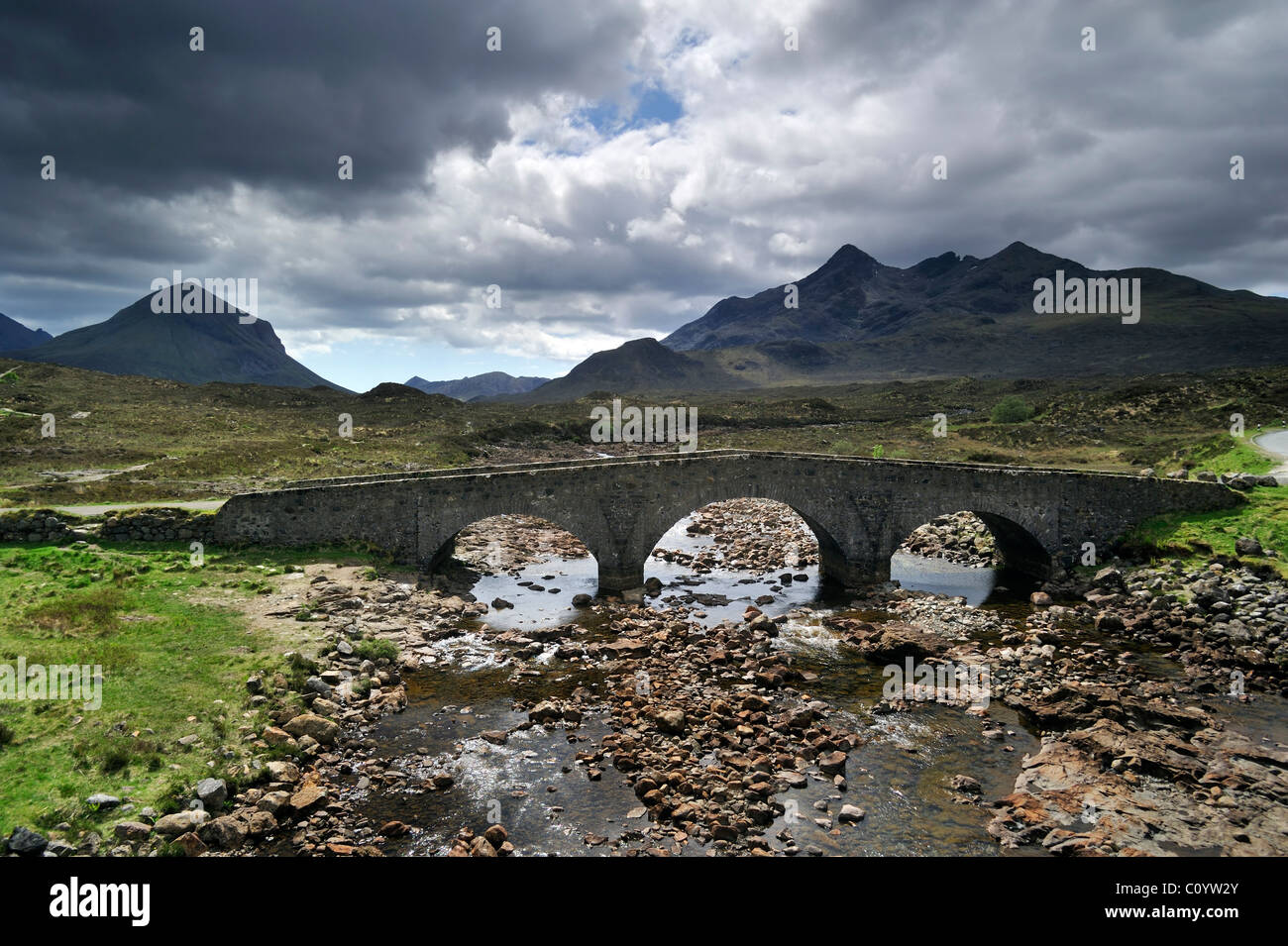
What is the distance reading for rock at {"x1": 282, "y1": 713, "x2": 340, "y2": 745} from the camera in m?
16.5

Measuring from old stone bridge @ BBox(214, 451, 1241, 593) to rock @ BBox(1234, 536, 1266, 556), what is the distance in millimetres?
4141

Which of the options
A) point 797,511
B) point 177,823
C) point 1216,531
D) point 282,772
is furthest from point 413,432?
point 1216,531

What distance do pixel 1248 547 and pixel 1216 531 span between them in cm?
219

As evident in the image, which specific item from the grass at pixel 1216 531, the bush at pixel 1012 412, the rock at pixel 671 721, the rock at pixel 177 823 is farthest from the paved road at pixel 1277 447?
the rock at pixel 177 823

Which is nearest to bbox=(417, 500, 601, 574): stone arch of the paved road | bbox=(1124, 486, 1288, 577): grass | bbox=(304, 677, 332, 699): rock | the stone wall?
the stone wall

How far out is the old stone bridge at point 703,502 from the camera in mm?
27953

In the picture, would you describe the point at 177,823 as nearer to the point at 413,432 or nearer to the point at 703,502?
the point at 703,502

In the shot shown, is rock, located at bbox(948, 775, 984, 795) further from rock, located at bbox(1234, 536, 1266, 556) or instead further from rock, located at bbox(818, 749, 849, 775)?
rock, located at bbox(1234, 536, 1266, 556)

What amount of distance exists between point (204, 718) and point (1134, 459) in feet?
186

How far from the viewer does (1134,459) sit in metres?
48.8

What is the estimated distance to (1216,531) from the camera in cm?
2991

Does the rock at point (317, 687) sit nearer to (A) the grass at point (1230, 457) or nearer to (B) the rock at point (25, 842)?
(B) the rock at point (25, 842)
